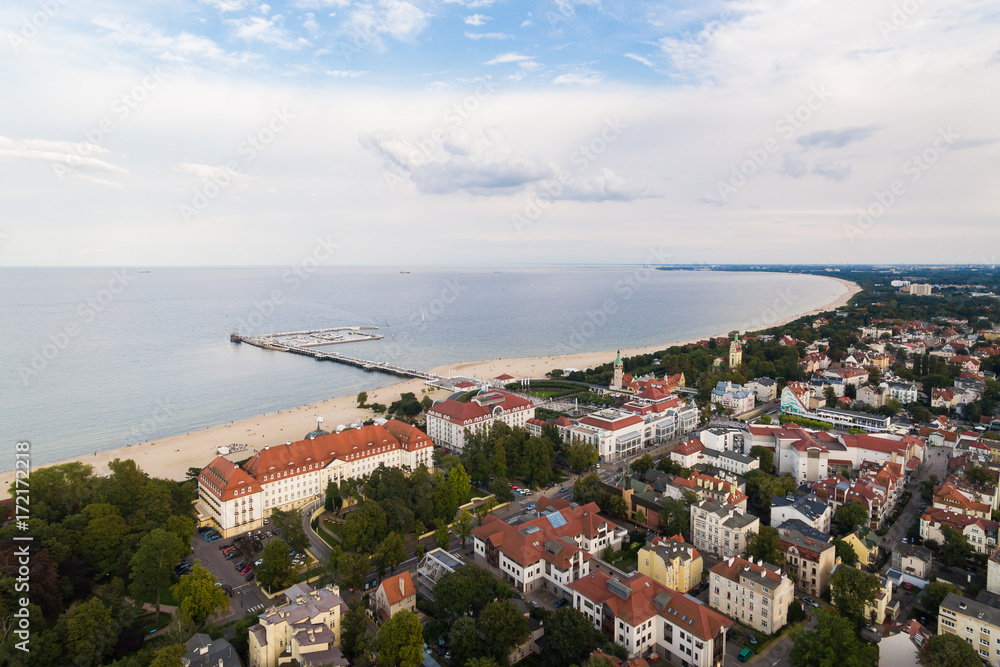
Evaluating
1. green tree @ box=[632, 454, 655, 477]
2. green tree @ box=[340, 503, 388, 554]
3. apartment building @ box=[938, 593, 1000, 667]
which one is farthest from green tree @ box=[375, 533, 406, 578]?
apartment building @ box=[938, 593, 1000, 667]

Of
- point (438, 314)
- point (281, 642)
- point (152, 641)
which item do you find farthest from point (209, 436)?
point (438, 314)

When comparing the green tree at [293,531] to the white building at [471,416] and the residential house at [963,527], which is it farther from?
the residential house at [963,527]

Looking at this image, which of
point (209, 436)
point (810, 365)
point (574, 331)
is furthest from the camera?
point (574, 331)

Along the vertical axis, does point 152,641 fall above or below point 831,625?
below

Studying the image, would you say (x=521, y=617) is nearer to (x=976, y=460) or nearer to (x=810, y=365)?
(x=976, y=460)

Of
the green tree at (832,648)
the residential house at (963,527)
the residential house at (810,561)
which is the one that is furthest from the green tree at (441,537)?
the residential house at (963,527)

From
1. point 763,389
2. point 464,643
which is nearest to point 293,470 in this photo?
point 464,643
